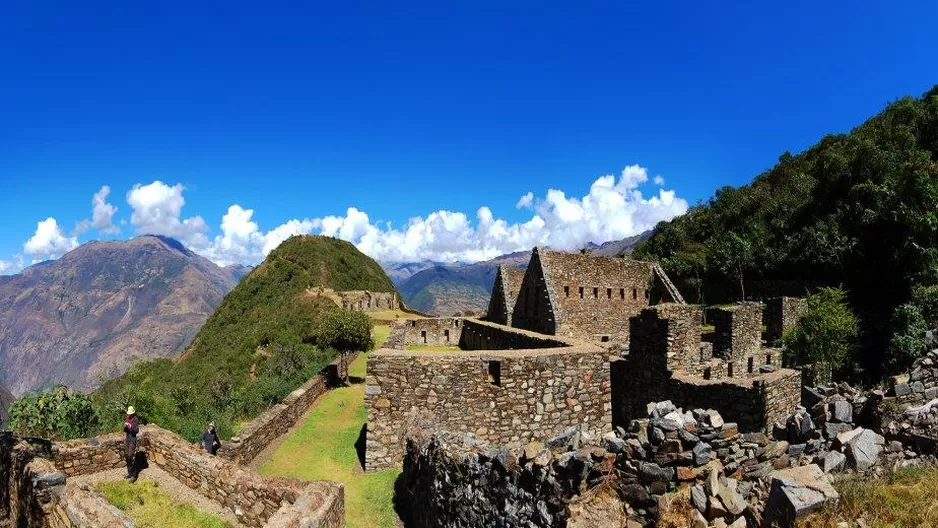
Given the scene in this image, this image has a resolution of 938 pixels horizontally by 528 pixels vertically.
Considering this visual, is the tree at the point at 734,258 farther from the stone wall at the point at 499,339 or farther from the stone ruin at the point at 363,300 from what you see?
the stone ruin at the point at 363,300

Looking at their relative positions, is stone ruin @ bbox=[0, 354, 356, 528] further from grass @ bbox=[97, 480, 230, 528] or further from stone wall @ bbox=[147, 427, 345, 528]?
grass @ bbox=[97, 480, 230, 528]

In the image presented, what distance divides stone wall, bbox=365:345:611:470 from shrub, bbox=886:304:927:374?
12339mm

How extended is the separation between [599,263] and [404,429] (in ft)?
43.5

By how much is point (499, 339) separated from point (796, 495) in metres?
13.0

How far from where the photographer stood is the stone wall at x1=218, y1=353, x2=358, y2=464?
39.3 feet

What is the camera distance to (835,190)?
39.2 m

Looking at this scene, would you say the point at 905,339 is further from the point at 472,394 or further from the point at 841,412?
the point at 472,394

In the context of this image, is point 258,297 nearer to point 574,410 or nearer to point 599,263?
point 599,263

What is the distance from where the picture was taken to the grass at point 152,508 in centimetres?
880

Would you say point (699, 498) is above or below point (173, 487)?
above

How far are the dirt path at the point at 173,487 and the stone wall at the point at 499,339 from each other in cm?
762

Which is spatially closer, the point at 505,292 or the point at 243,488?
the point at 243,488

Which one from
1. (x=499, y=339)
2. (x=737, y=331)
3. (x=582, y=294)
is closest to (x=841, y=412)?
(x=737, y=331)

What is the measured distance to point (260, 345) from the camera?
51.4 meters
